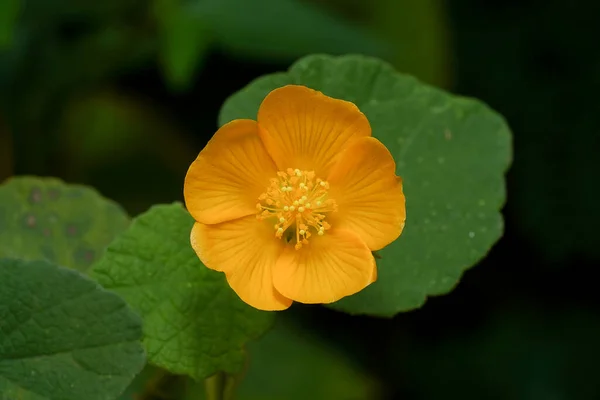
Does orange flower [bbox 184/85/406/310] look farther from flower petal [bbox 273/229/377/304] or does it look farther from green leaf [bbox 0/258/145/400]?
green leaf [bbox 0/258/145/400]

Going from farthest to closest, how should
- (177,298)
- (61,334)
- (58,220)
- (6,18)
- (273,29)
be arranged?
(273,29), (6,18), (58,220), (177,298), (61,334)

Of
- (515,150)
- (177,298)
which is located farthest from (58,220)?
(515,150)

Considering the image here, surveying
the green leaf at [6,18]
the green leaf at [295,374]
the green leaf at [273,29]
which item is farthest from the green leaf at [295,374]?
the green leaf at [6,18]

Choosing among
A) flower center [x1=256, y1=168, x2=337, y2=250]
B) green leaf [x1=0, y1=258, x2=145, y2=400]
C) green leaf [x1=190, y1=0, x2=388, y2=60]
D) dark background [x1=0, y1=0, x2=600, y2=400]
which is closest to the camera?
green leaf [x1=0, y1=258, x2=145, y2=400]

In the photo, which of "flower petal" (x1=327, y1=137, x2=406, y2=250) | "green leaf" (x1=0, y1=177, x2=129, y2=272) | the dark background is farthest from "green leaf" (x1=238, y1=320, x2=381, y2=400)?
"flower petal" (x1=327, y1=137, x2=406, y2=250)

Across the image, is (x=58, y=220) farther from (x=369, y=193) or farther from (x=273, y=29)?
(x=273, y=29)

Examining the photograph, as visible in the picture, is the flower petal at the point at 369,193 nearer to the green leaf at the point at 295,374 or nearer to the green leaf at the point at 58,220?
the green leaf at the point at 58,220
